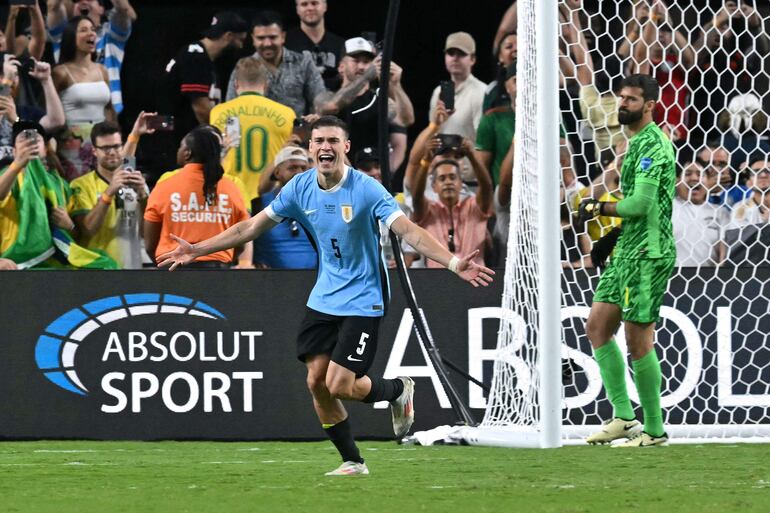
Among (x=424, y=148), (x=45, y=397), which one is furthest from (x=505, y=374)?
(x=45, y=397)

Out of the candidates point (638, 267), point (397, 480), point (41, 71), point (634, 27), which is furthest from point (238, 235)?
point (41, 71)

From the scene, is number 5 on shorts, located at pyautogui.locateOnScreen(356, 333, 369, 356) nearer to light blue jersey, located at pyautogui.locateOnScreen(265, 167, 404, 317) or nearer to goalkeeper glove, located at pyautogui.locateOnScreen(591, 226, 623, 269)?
light blue jersey, located at pyautogui.locateOnScreen(265, 167, 404, 317)

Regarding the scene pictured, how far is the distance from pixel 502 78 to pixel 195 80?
2.58 m

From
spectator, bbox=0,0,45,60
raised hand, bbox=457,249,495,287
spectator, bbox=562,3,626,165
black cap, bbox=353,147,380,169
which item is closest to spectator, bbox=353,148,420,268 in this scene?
black cap, bbox=353,147,380,169

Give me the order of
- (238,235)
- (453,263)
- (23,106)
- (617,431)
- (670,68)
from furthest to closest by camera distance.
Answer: (23,106) < (670,68) < (617,431) < (238,235) < (453,263)

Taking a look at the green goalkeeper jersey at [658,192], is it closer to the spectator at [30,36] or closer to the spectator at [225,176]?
the spectator at [225,176]

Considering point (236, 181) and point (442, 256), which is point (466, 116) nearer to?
point (236, 181)

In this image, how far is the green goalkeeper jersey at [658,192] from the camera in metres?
7.67

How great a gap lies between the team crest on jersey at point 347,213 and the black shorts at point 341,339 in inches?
19.5

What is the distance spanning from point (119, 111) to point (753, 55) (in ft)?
17.4

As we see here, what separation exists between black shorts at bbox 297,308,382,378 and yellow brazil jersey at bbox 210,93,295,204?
4164 mm

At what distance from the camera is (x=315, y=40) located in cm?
1139

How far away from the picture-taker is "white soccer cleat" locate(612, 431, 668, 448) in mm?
7848

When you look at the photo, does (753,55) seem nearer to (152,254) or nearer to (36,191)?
(152,254)
